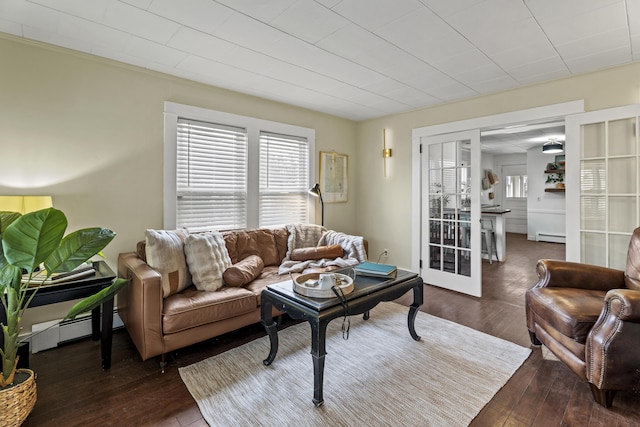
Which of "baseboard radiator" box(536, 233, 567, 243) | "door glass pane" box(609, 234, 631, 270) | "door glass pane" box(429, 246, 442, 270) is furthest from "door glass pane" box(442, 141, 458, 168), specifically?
"baseboard radiator" box(536, 233, 567, 243)

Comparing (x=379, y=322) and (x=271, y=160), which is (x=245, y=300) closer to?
(x=379, y=322)

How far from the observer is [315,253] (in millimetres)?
3441

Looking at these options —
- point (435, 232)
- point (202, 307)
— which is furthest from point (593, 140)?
point (202, 307)

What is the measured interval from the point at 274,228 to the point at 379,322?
1641mm

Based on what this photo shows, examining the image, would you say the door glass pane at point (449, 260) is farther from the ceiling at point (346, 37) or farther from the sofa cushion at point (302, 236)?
the ceiling at point (346, 37)

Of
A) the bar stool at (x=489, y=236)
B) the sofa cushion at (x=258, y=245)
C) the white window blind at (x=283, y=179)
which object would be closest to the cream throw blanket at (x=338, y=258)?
the sofa cushion at (x=258, y=245)

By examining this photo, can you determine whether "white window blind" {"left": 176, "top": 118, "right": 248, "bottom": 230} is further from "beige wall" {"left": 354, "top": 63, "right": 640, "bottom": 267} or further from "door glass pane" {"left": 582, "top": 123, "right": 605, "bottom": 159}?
"door glass pane" {"left": 582, "top": 123, "right": 605, "bottom": 159}

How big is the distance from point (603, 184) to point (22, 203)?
4.88 metres

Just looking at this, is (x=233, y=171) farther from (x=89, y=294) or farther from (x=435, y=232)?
(x=435, y=232)

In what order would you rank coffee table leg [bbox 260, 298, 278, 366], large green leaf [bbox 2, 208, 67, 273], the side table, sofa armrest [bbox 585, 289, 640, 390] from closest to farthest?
large green leaf [bbox 2, 208, 67, 273] → sofa armrest [bbox 585, 289, 640, 390] → the side table → coffee table leg [bbox 260, 298, 278, 366]

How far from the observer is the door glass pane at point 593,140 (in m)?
2.93

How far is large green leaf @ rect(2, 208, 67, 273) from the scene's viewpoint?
1.51 metres

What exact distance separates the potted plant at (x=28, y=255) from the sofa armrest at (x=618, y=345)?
2936mm

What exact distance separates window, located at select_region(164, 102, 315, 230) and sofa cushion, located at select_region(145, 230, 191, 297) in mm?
638
